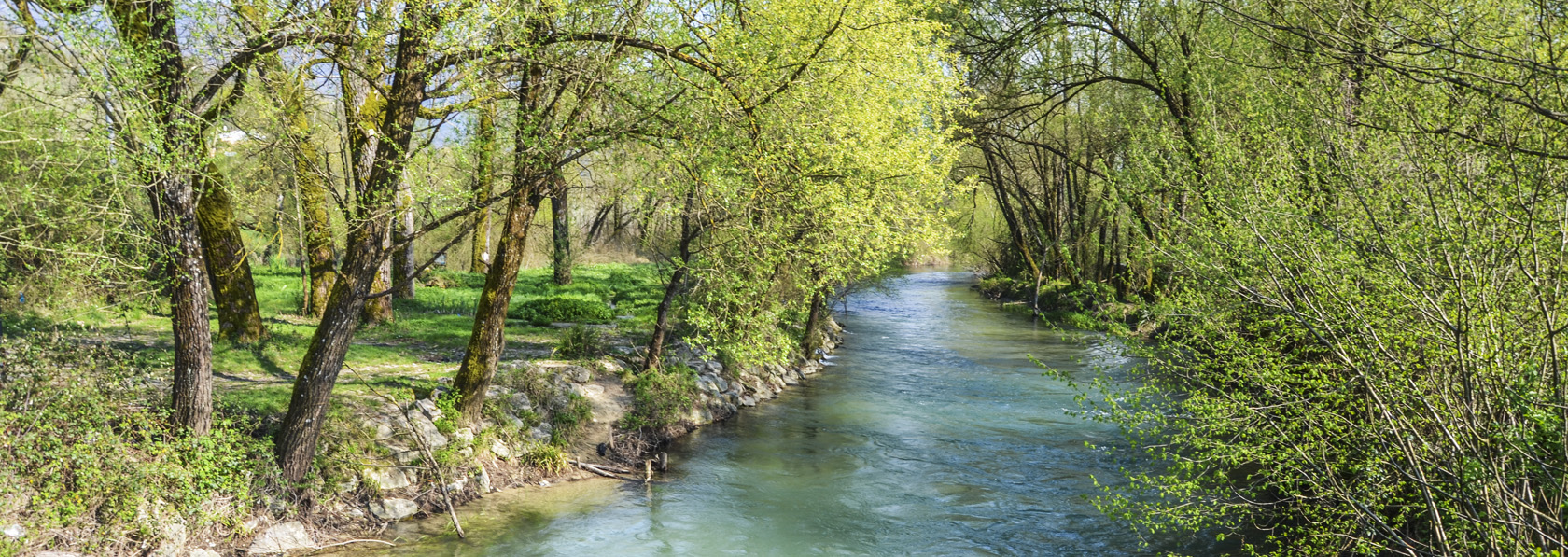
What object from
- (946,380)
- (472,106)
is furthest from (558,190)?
(946,380)

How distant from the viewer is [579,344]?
15672 millimetres

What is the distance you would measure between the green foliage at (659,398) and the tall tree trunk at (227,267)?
17.6ft

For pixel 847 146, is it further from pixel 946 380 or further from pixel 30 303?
pixel 30 303

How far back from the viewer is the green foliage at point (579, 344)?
610 inches

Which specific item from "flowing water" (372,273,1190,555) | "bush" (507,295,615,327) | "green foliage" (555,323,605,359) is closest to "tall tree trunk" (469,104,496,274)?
"flowing water" (372,273,1190,555)

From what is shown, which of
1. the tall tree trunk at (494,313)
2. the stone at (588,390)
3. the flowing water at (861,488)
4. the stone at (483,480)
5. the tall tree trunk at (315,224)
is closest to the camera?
the flowing water at (861,488)

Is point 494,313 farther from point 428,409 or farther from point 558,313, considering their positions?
point 558,313

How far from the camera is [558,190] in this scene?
34.7 ft

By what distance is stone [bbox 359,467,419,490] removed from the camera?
10320 millimetres

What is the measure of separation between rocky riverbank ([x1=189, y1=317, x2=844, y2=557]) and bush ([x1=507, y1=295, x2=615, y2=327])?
3.55 metres

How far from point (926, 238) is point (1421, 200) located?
9.59 meters

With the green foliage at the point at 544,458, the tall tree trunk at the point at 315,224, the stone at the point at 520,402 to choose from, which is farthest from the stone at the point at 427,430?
the tall tree trunk at the point at 315,224

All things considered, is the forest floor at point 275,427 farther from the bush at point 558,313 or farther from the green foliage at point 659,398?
the bush at point 558,313

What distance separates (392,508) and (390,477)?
0.40 metres
